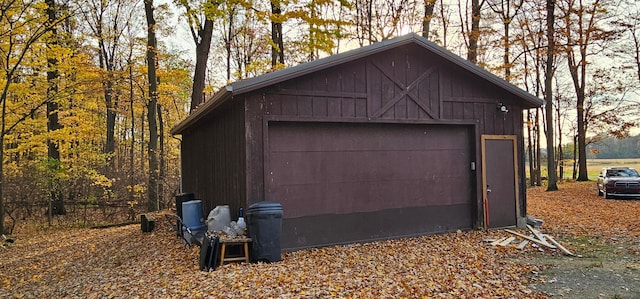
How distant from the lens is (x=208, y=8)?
12.9m

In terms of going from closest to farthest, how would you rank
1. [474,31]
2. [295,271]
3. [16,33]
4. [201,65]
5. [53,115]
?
[295,271] → [16,33] → [201,65] → [53,115] → [474,31]

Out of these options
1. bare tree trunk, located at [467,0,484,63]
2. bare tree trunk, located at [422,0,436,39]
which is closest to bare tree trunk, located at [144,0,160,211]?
bare tree trunk, located at [422,0,436,39]

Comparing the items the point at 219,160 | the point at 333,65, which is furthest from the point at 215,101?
the point at 333,65

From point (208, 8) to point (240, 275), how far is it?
32.7 feet

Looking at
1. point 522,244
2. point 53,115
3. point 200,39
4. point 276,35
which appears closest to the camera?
point 522,244

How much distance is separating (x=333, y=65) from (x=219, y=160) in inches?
125

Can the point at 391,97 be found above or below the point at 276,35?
below

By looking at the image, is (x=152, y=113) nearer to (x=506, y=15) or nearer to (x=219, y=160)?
(x=219, y=160)

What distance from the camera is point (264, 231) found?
611 cm

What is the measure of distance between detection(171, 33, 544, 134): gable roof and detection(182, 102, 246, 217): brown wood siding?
423 mm

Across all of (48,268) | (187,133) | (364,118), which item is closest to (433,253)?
(364,118)

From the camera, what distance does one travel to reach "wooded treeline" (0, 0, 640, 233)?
42.7 ft

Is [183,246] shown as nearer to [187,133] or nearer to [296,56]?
[187,133]

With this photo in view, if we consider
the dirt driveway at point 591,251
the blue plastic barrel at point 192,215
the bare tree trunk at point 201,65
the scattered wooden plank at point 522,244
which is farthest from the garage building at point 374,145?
the bare tree trunk at point 201,65
